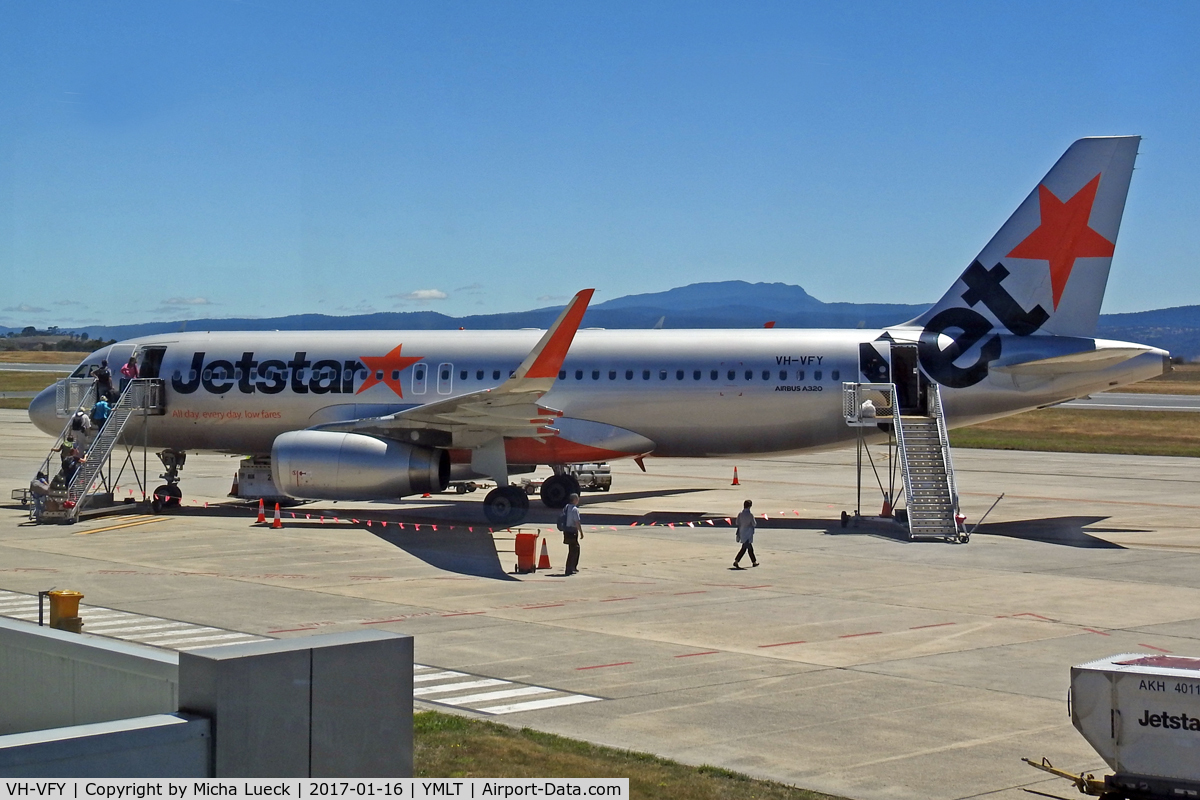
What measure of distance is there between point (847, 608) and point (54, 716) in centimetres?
1382

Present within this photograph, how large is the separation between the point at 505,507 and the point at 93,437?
1179 centimetres

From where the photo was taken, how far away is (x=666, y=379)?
107 ft

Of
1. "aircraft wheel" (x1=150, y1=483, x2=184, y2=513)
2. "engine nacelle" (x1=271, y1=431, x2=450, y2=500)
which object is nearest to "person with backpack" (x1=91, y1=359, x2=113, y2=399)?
"aircraft wheel" (x1=150, y1=483, x2=184, y2=513)

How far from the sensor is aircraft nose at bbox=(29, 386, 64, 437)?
1398 inches

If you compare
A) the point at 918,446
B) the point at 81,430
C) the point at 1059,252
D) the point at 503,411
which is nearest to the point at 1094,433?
the point at 1059,252

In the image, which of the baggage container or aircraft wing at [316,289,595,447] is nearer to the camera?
the baggage container

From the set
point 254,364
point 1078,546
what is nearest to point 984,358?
point 1078,546

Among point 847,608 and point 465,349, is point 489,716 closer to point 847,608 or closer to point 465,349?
point 847,608

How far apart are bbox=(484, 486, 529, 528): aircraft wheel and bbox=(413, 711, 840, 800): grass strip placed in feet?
60.1

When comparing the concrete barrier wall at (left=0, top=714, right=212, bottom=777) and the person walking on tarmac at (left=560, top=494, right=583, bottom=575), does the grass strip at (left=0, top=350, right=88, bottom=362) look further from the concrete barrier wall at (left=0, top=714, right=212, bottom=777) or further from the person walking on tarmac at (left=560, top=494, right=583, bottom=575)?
the concrete barrier wall at (left=0, top=714, right=212, bottom=777)

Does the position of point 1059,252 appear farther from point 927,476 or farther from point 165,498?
point 165,498

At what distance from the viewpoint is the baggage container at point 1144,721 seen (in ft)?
30.7

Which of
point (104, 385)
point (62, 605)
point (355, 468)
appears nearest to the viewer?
point (62, 605)

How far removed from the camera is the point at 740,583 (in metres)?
22.7
